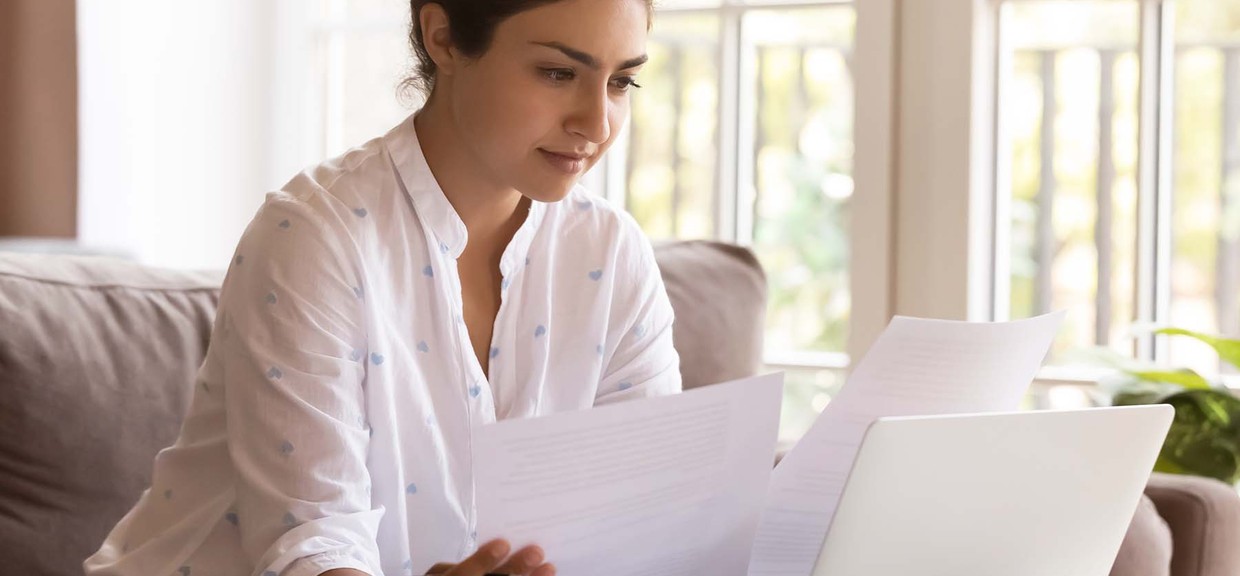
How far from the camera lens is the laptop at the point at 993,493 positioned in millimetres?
869

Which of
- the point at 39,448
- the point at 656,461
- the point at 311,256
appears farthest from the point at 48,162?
the point at 656,461

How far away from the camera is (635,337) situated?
4.69ft

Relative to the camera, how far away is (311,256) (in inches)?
44.6

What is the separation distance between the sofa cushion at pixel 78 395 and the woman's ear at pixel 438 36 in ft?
1.74

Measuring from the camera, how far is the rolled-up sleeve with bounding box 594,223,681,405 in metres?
1.42

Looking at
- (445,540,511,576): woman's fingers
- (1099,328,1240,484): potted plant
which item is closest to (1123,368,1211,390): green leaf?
(1099,328,1240,484): potted plant

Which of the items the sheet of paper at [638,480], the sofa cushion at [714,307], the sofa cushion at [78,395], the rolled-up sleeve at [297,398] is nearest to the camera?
the sheet of paper at [638,480]

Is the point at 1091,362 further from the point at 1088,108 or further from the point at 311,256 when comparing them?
the point at 311,256

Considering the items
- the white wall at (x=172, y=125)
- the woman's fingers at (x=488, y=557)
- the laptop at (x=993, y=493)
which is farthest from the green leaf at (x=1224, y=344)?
the white wall at (x=172, y=125)

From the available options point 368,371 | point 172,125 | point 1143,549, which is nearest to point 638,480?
point 368,371

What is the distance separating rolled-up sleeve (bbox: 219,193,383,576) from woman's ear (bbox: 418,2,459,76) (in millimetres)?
207

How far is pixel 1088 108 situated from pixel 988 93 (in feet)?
0.54

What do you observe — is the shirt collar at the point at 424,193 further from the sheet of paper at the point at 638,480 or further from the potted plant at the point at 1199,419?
the potted plant at the point at 1199,419

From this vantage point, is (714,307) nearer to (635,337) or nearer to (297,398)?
(635,337)
